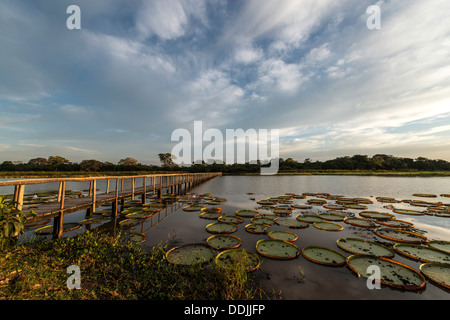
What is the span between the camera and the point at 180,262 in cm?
381

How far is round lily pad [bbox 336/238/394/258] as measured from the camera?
13.9 feet

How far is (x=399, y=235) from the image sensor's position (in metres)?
5.36

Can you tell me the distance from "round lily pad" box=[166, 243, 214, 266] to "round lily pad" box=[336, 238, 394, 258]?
3.67 meters

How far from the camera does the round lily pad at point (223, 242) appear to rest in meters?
4.58

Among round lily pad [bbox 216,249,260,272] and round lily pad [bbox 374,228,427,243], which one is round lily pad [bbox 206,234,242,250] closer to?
round lily pad [bbox 216,249,260,272]

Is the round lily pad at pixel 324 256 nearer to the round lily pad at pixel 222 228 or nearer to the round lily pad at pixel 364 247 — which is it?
the round lily pad at pixel 364 247

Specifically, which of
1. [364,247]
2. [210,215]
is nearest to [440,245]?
[364,247]

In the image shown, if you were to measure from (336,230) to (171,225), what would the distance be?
6.18 m

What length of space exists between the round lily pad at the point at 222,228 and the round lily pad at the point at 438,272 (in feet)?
14.7

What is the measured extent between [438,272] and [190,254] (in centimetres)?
526

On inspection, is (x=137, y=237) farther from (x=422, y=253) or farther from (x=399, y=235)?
(x=399, y=235)

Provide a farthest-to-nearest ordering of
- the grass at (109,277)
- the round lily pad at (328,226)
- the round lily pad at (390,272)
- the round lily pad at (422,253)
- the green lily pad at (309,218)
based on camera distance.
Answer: the green lily pad at (309,218), the round lily pad at (328,226), the round lily pad at (422,253), the round lily pad at (390,272), the grass at (109,277)

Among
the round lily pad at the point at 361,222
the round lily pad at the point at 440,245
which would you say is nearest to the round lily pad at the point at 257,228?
the round lily pad at the point at 361,222
